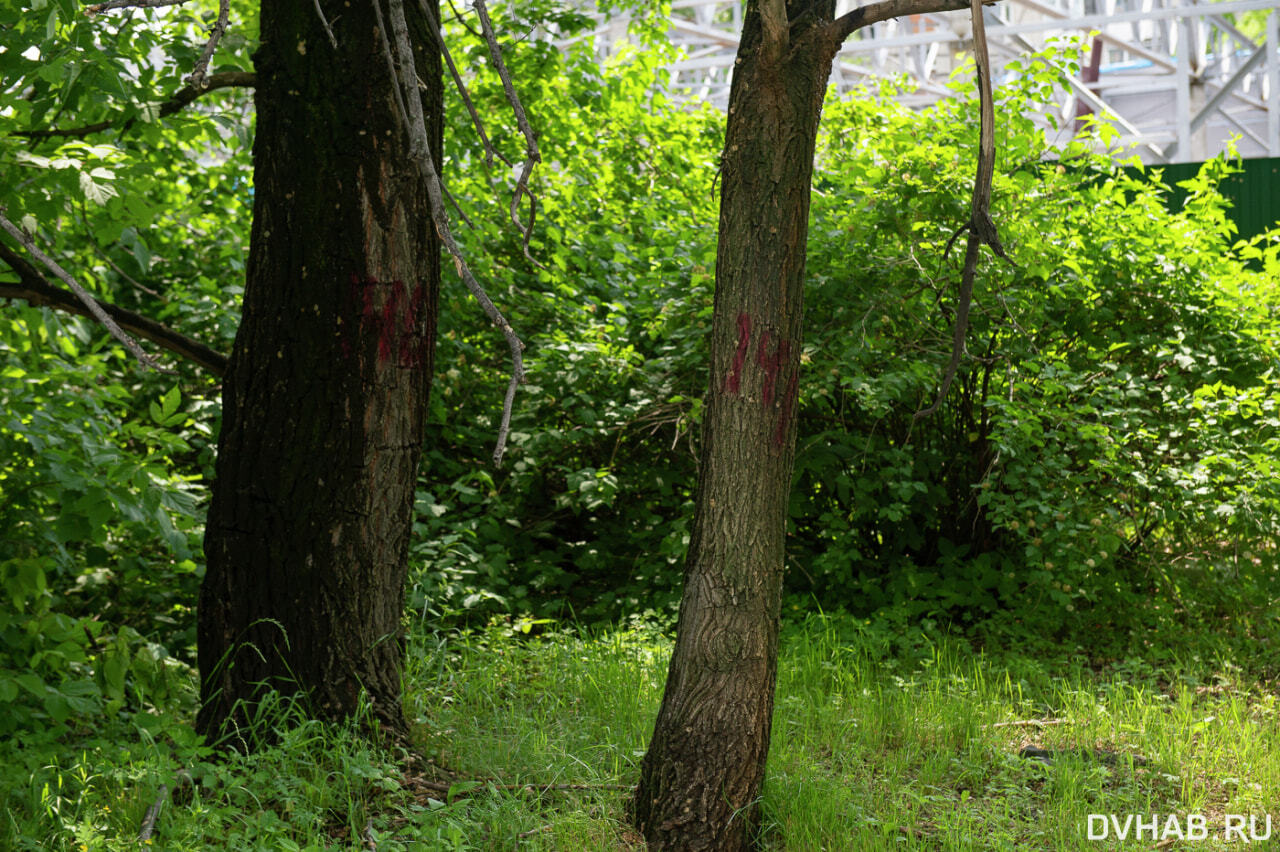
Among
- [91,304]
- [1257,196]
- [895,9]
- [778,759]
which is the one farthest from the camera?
[1257,196]

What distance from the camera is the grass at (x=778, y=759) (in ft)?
9.76

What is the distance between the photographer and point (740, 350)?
3.09m

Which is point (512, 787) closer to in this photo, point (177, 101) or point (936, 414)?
point (177, 101)

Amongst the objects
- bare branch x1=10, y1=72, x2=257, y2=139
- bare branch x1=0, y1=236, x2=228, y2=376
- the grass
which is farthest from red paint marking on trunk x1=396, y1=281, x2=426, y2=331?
the grass

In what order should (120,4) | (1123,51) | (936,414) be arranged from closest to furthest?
(120,4)
(936,414)
(1123,51)

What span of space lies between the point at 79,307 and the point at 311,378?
1.12 meters

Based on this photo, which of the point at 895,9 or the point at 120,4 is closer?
the point at 120,4

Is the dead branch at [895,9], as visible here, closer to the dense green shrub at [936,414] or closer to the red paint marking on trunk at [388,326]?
the red paint marking on trunk at [388,326]

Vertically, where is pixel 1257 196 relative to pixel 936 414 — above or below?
above

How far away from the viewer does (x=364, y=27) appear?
3.35m

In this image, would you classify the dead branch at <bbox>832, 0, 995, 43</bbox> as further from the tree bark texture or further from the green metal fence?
the green metal fence

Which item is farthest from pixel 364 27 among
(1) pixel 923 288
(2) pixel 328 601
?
(1) pixel 923 288

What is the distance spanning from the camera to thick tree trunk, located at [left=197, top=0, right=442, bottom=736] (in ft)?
10.9

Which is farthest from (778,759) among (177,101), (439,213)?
(177,101)
